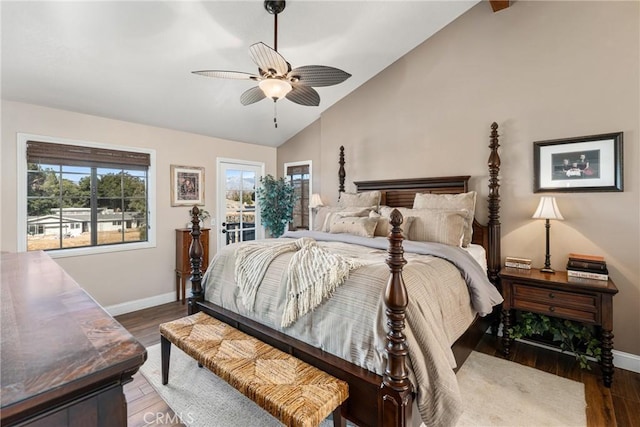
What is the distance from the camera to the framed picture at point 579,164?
260cm

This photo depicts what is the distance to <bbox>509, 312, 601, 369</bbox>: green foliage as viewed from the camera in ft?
8.29

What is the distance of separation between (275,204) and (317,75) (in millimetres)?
2827

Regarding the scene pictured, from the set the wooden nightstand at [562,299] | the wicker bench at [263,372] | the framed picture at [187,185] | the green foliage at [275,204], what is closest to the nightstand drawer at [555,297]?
the wooden nightstand at [562,299]

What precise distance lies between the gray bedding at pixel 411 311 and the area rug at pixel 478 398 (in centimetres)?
56

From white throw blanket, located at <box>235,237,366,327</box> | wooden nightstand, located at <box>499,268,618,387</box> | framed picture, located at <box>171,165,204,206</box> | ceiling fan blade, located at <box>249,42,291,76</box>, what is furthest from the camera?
framed picture, located at <box>171,165,204,206</box>

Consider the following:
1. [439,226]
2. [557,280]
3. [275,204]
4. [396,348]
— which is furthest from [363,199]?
[396,348]

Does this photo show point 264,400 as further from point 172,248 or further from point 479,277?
point 172,248

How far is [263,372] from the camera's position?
5.42ft

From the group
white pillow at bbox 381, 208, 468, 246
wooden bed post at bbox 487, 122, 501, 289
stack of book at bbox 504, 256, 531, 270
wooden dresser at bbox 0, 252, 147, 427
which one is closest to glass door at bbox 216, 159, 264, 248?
white pillow at bbox 381, 208, 468, 246

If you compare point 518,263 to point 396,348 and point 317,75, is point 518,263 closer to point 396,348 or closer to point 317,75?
point 396,348

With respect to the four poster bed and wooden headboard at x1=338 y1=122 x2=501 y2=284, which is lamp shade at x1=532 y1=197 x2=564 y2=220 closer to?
wooden headboard at x1=338 y1=122 x2=501 y2=284

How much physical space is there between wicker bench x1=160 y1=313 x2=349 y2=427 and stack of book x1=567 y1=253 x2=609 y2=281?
2.32 m

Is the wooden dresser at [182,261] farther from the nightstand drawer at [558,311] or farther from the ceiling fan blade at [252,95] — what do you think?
the nightstand drawer at [558,311]

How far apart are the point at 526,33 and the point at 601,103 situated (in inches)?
39.8
